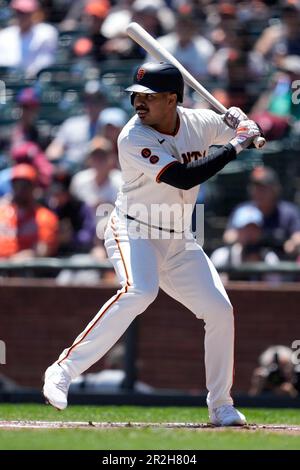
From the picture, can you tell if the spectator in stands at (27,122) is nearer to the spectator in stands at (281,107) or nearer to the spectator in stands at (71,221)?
the spectator in stands at (71,221)

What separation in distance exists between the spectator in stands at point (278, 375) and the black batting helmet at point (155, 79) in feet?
11.4

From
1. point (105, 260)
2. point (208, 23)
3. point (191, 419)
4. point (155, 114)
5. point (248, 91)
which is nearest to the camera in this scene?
point (155, 114)

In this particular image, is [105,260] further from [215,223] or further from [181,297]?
[181,297]

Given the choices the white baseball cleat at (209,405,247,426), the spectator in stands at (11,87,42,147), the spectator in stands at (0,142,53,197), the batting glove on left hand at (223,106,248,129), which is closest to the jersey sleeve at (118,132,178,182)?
the batting glove on left hand at (223,106,248,129)

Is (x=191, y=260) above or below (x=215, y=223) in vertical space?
above

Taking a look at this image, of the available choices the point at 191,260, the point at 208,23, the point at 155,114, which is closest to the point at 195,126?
the point at 155,114

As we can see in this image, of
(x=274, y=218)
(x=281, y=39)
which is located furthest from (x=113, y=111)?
(x=274, y=218)

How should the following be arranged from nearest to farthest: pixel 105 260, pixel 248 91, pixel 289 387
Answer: pixel 289 387
pixel 105 260
pixel 248 91

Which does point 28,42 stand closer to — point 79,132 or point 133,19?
point 133,19

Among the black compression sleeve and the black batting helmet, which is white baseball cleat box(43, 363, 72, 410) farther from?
the black batting helmet

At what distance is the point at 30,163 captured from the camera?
37.1ft

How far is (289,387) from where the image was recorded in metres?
9.16

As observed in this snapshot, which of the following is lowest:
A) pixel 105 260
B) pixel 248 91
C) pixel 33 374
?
pixel 33 374
